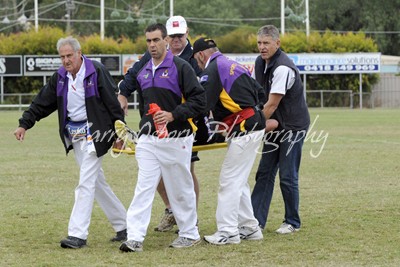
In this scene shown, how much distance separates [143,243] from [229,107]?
165cm

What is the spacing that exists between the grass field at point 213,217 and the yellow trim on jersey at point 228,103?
1.36 meters

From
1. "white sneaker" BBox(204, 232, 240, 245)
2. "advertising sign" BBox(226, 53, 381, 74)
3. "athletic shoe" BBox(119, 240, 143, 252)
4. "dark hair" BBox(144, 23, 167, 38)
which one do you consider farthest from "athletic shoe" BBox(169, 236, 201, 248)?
"advertising sign" BBox(226, 53, 381, 74)

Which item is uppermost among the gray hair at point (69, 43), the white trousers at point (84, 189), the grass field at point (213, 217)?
the gray hair at point (69, 43)

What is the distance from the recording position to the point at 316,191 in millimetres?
13445

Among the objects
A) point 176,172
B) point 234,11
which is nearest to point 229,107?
point 176,172

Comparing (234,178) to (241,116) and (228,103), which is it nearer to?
(241,116)

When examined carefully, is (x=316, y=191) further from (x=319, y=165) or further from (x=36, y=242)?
(x=36, y=242)

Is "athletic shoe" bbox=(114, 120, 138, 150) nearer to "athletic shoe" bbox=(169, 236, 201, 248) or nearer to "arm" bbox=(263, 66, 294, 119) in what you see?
"athletic shoe" bbox=(169, 236, 201, 248)

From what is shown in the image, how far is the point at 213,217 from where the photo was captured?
1097 cm

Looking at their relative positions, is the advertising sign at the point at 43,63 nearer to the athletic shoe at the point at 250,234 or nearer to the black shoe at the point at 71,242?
the athletic shoe at the point at 250,234

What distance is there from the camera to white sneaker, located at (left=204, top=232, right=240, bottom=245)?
9.00 m

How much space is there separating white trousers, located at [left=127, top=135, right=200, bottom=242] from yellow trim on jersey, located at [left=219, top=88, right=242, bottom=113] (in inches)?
19.9

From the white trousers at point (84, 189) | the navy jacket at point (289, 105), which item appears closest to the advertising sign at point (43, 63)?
the navy jacket at point (289, 105)

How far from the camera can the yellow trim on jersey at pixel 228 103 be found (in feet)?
29.3
